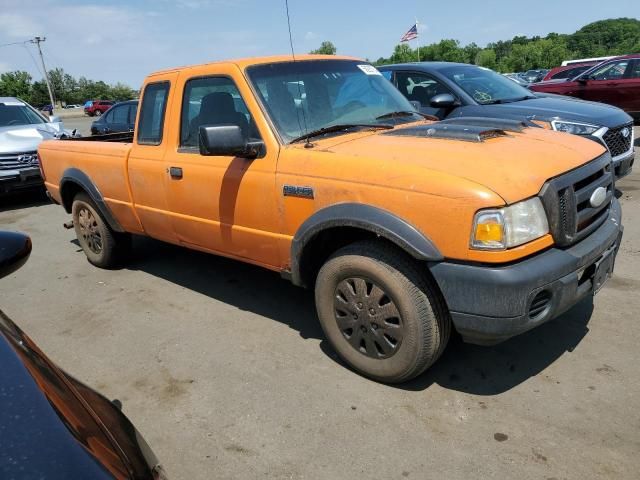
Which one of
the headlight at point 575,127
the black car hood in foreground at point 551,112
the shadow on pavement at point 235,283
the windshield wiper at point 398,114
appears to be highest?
the windshield wiper at point 398,114

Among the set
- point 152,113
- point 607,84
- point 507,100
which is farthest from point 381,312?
point 607,84

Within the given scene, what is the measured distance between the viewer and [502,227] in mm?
2535

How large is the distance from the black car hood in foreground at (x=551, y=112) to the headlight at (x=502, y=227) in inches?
156

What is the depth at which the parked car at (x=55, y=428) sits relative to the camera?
131 cm

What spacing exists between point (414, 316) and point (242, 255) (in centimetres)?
152

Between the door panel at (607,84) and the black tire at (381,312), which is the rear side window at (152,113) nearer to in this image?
the black tire at (381,312)

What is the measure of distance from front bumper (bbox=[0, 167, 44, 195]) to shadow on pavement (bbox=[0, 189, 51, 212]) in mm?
475

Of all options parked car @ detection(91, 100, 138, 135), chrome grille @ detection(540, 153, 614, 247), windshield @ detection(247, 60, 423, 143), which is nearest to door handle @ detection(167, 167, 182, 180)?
windshield @ detection(247, 60, 423, 143)

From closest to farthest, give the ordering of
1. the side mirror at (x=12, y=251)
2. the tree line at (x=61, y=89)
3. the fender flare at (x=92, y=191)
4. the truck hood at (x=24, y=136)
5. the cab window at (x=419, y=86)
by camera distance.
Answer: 1. the side mirror at (x=12, y=251)
2. the fender flare at (x=92, y=191)
3. the cab window at (x=419, y=86)
4. the truck hood at (x=24, y=136)
5. the tree line at (x=61, y=89)

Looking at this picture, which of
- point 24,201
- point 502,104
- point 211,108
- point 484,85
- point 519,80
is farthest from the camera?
point 519,80

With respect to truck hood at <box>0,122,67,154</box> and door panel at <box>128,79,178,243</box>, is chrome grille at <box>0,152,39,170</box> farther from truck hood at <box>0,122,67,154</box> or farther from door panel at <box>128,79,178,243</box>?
door panel at <box>128,79,178,243</box>

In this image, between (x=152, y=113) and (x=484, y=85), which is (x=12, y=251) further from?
(x=484, y=85)

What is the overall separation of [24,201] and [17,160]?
1381mm

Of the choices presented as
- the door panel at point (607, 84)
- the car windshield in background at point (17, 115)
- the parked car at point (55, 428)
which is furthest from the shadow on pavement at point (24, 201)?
the door panel at point (607, 84)
